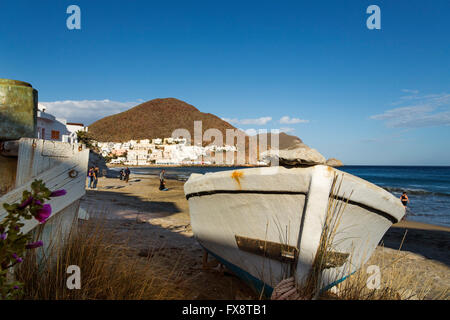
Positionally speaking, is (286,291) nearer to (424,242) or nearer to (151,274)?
(151,274)

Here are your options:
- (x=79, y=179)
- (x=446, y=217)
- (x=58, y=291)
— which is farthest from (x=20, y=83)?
(x=446, y=217)

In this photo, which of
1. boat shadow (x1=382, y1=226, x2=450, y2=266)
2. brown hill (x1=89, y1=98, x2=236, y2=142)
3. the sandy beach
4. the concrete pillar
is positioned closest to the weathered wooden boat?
the concrete pillar

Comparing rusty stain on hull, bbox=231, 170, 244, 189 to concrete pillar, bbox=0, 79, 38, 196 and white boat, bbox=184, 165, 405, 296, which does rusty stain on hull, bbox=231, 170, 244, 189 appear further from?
concrete pillar, bbox=0, 79, 38, 196

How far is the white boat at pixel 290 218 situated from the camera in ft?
8.20

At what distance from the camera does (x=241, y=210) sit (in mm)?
2963

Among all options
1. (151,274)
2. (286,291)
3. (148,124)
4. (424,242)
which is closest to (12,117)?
(151,274)

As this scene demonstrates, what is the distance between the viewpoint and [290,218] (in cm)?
265

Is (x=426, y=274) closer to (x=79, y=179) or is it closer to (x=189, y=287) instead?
(x=189, y=287)

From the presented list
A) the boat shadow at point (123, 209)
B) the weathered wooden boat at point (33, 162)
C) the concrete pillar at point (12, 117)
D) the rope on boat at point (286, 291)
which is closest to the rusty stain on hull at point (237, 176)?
the rope on boat at point (286, 291)

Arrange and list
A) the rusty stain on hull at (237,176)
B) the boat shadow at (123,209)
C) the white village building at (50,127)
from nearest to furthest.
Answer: the rusty stain on hull at (237,176), the boat shadow at (123,209), the white village building at (50,127)

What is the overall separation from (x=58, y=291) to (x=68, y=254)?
10.1 inches

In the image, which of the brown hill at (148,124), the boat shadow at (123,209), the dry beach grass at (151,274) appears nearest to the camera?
the dry beach grass at (151,274)

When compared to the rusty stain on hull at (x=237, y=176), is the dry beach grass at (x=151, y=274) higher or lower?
lower

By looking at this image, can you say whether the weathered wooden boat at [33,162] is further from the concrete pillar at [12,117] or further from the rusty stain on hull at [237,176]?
the rusty stain on hull at [237,176]
